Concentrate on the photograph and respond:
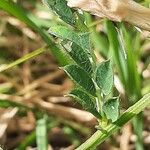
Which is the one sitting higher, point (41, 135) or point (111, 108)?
point (111, 108)

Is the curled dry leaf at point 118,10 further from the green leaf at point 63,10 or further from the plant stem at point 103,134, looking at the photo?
the plant stem at point 103,134

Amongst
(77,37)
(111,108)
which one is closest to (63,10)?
(77,37)

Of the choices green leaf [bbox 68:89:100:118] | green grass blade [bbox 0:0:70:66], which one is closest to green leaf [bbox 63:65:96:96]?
green leaf [bbox 68:89:100:118]

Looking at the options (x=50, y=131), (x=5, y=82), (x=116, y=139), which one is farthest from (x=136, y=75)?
(x=5, y=82)

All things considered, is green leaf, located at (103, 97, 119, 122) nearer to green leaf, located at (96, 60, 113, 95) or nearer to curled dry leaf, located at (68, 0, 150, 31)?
green leaf, located at (96, 60, 113, 95)

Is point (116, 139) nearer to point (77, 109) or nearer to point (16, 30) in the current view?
point (77, 109)

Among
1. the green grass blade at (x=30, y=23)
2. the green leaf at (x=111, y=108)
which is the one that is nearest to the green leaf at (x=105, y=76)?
the green leaf at (x=111, y=108)

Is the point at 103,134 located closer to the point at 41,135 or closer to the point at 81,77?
the point at 81,77
